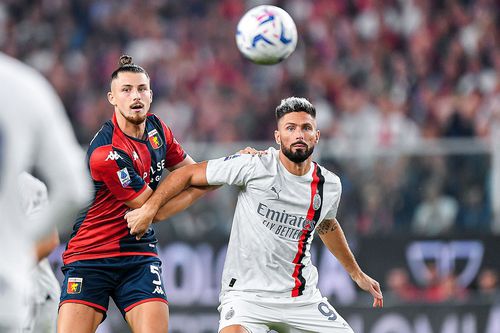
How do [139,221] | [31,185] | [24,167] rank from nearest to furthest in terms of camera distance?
1. [24,167]
2. [139,221]
3. [31,185]

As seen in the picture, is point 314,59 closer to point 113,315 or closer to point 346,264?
point 113,315

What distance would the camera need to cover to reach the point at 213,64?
614 inches

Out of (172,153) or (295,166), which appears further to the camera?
(172,153)

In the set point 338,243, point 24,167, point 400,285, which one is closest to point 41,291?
point 338,243

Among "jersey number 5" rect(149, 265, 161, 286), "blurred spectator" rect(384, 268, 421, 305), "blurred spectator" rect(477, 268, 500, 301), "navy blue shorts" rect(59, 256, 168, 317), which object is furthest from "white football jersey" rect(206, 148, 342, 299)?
"blurred spectator" rect(477, 268, 500, 301)

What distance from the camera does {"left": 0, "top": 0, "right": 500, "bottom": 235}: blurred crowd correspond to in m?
11.9

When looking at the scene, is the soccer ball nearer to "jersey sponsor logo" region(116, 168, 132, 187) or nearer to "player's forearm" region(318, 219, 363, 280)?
"player's forearm" region(318, 219, 363, 280)

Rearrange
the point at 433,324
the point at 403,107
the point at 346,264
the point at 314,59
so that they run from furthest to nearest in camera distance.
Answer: the point at 314,59, the point at 403,107, the point at 433,324, the point at 346,264

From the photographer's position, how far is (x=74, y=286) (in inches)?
268

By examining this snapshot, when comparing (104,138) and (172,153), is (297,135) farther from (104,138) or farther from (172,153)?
(104,138)

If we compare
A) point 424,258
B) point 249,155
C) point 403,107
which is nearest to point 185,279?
point 424,258

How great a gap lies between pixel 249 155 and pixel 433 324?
516cm

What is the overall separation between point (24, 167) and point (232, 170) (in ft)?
11.1

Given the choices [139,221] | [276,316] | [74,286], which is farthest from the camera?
[276,316]
